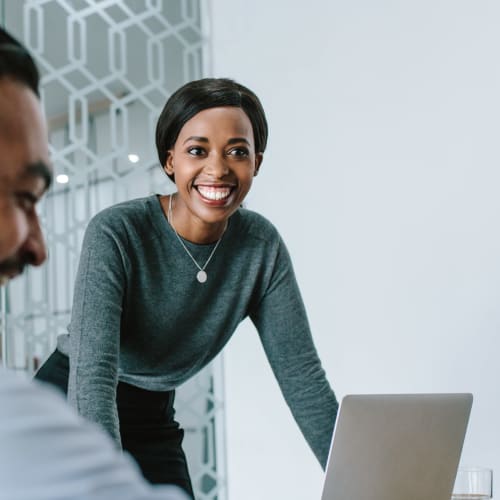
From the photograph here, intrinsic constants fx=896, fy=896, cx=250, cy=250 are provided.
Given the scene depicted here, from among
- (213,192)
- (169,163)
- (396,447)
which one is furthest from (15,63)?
(169,163)

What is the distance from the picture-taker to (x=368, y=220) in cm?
334

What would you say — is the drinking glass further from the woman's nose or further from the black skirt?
the woman's nose

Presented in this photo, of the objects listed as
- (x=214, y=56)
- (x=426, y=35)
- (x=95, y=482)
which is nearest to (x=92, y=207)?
(x=214, y=56)

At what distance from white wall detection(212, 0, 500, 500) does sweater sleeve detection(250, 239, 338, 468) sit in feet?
4.33

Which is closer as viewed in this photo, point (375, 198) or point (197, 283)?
point (197, 283)

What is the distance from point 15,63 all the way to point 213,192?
134cm

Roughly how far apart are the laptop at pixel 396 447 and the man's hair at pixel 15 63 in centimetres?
95

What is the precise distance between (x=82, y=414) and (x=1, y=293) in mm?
1680

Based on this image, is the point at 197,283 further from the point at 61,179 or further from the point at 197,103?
the point at 61,179

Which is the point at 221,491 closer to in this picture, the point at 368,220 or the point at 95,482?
the point at 368,220

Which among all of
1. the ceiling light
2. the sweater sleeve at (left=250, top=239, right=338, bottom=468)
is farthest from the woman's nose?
the ceiling light

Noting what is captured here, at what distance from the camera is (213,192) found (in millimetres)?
1802

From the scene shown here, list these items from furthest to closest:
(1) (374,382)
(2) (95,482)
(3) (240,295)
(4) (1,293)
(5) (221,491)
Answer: (5) (221,491) → (1) (374,382) → (4) (1,293) → (3) (240,295) → (2) (95,482)

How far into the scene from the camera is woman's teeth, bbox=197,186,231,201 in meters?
1.79
